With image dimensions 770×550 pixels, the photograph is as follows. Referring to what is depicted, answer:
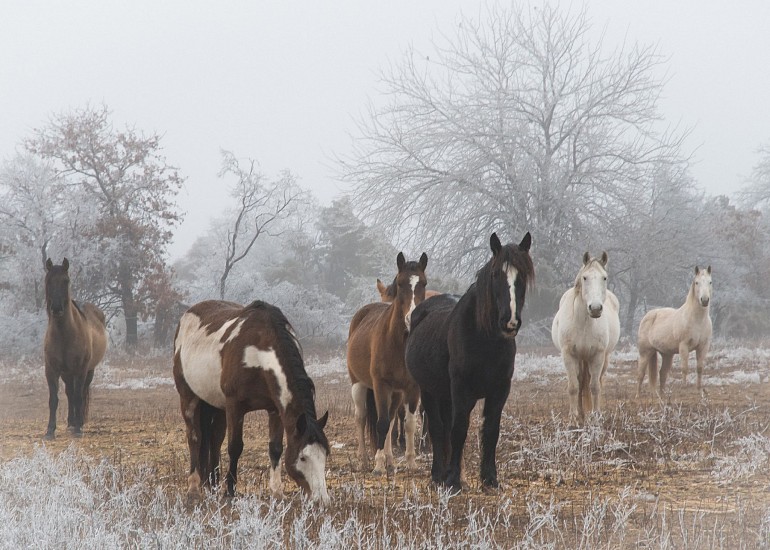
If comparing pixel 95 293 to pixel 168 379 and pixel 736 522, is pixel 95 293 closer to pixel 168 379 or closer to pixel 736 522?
pixel 168 379

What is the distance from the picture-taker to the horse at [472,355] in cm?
536

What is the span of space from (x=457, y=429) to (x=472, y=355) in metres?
0.59

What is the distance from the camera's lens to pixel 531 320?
2114 centimetres

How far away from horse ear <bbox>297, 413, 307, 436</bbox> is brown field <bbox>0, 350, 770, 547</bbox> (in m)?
0.55

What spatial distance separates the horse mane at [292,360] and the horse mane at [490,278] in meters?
1.27

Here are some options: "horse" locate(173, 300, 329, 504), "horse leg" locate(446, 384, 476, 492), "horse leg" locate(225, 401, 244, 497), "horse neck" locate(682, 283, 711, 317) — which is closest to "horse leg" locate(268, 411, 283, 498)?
"horse" locate(173, 300, 329, 504)

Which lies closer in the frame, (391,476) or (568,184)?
(391,476)

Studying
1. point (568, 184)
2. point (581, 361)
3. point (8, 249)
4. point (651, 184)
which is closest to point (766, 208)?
point (651, 184)

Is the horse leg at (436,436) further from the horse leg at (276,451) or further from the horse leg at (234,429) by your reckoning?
the horse leg at (234,429)

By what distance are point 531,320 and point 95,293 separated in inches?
437

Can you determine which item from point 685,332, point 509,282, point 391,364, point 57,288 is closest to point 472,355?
point 509,282

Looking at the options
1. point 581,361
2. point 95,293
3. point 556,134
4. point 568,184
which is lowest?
point 581,361

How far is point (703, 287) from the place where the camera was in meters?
12.3

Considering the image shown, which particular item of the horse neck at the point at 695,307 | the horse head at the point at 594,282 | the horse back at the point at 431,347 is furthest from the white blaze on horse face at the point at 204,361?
the horse neck at the point at 695,307
